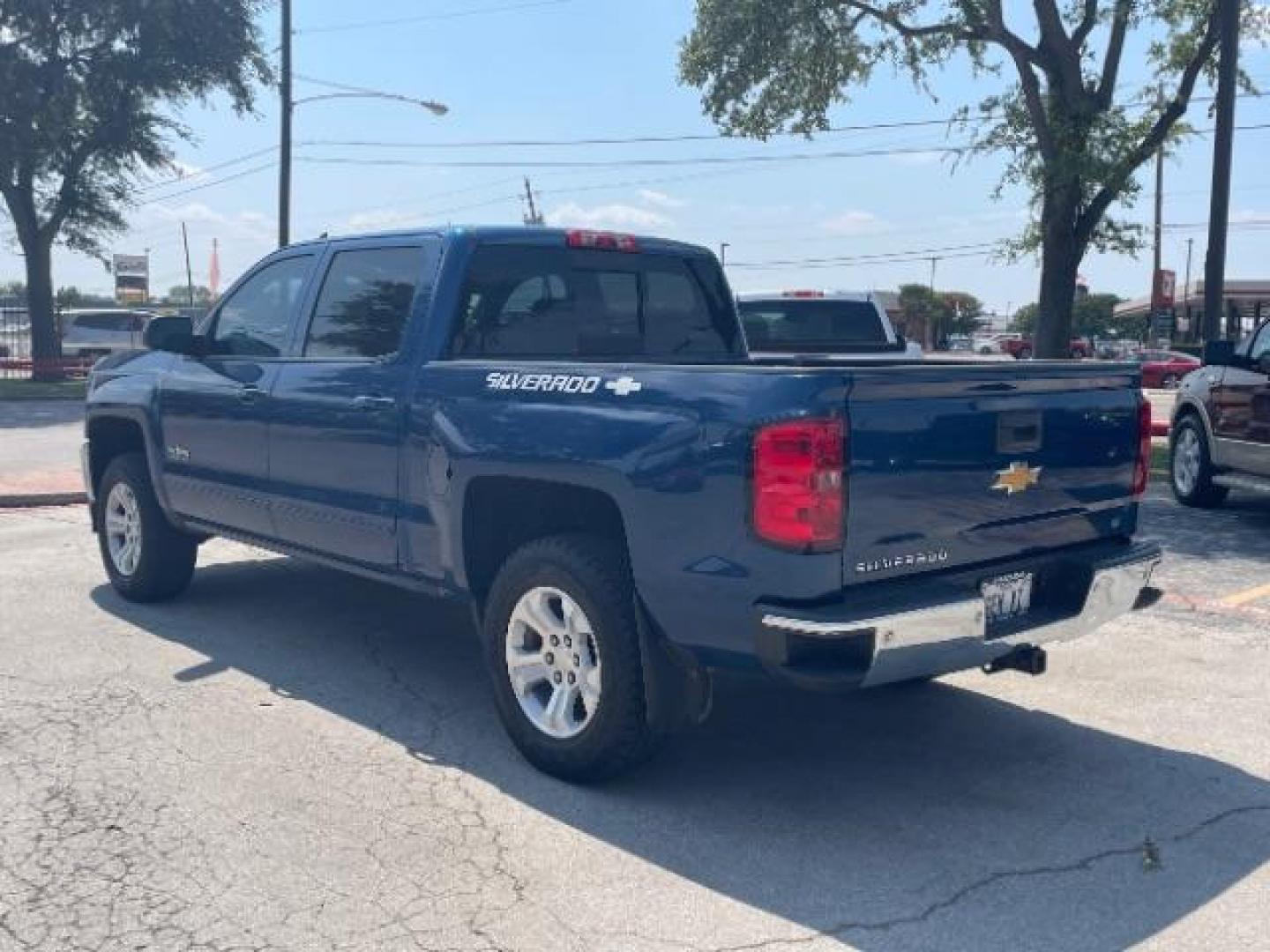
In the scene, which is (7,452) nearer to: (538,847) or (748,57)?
(748,57)

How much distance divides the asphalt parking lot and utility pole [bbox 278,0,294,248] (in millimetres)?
20597

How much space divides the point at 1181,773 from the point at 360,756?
304 centimetres

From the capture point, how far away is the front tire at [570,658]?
4.31 metres

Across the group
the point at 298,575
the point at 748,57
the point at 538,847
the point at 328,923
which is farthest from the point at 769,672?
the point at 748,57

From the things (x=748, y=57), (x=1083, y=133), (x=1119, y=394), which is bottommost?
(x=1119, y=394)

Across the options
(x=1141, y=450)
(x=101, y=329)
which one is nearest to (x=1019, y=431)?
(x=1141, y=450)

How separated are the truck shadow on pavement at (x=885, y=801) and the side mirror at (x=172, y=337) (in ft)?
4.91

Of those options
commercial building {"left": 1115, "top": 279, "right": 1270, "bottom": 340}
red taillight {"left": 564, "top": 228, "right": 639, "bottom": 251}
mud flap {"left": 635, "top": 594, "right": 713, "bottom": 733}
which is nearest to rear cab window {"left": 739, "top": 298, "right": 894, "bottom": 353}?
red taillight {"left": 564, "top": 228, "right": 639, "bottom": 251}

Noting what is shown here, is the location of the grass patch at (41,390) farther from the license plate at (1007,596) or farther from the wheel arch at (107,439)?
the license plate at (1007,596)

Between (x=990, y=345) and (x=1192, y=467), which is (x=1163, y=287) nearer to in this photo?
(x=990, y=345)

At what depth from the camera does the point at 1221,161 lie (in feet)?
52.0

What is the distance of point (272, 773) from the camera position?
4602mm

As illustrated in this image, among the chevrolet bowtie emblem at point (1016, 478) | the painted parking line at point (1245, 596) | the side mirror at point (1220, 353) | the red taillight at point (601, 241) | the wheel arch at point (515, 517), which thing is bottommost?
the painted parking line at point (1245, 596)

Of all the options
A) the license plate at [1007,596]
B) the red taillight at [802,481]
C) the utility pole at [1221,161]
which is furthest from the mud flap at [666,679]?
the utility pole at [1221,161]
